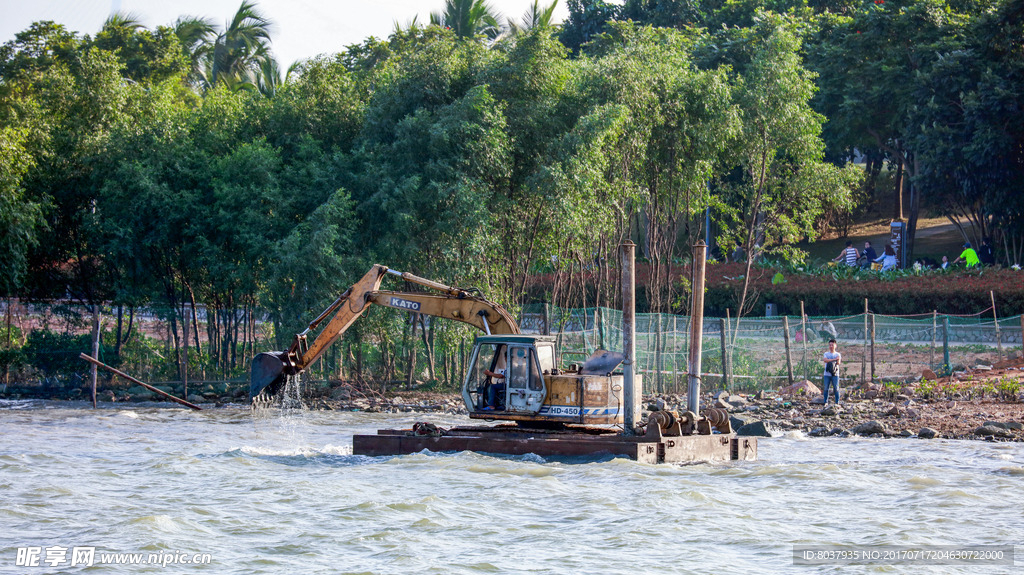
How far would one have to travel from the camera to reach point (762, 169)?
3092cm

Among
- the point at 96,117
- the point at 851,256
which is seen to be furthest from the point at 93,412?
the point at 851,256

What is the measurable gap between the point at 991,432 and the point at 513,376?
33.5 feet

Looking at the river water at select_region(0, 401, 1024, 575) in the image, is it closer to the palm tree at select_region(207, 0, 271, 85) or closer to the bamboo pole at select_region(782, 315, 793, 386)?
the bamboo pole at select_region(782, 315, 793, 386)

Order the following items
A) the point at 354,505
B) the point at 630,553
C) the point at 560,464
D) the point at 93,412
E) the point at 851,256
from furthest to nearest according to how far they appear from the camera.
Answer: the point at 851,256 < the point at 93,412 < the point at 560,464 < the point at 354,505 < the point at 630,553

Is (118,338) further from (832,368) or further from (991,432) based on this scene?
(991,432)

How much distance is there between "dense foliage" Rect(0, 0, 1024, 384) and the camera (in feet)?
84.9

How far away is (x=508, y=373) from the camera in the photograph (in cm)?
1611

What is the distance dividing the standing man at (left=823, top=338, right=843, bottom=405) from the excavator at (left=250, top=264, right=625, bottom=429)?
906 centimetres

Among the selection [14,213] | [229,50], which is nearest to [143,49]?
[229,50]

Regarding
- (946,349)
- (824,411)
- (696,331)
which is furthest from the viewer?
(946,349)

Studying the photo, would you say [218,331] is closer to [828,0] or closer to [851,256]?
[851,256]

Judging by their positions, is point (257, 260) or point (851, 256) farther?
point (851, 256)

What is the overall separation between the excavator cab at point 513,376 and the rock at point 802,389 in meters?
11.7

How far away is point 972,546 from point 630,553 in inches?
153
